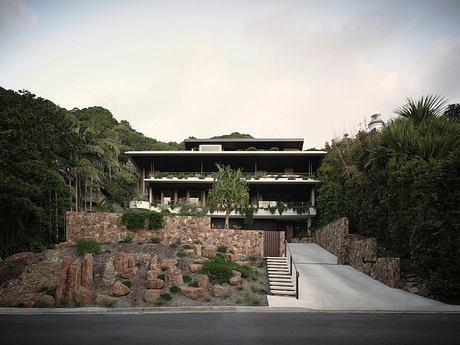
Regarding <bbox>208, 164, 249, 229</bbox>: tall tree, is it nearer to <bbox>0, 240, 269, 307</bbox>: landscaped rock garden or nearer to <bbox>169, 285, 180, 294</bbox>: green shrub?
<bbox>0, 240, 269, 307</bbox>: landscaped rock garden

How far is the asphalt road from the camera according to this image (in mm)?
9258

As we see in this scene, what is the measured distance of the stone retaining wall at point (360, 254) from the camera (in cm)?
1683

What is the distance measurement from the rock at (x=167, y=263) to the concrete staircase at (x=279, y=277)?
462cm

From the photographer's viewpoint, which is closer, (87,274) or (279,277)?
(87,274)

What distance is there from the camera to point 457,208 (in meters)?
13.7

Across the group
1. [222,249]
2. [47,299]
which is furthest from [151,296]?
[222,249]

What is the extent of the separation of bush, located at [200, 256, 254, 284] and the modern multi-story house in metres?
17.2

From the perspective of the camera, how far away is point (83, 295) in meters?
14.6

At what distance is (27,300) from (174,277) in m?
5.76

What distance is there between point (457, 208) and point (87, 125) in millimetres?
29230

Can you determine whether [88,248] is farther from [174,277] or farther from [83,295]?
[174,277]

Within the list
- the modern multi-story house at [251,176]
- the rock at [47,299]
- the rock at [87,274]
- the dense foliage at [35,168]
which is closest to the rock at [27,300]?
the rock at [47,299]

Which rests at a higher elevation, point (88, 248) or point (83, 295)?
point (88, 248)

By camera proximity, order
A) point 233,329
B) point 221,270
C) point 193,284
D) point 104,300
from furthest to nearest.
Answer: point 221,270, point 193,284, point 104,300, point 233,329
